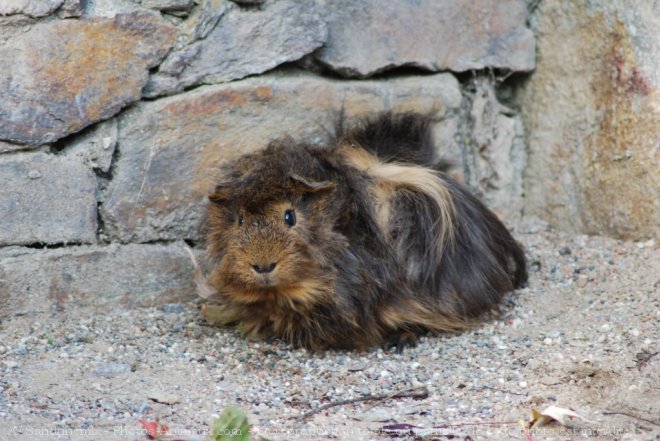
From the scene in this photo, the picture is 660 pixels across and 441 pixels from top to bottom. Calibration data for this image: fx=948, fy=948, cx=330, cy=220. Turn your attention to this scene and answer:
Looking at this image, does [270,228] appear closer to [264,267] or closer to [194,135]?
[264,267]

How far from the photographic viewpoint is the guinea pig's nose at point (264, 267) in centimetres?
314

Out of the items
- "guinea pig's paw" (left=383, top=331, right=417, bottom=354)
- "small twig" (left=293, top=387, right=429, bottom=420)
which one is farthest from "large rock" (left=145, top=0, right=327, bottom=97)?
"small twig" (left=293, top=387, right=429, bottom=420)

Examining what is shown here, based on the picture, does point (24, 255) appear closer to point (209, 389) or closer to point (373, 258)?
point (209, 389)

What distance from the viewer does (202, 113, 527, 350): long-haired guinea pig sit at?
3.23 metres

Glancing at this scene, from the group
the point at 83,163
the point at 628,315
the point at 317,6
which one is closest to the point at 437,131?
the point at 317,6

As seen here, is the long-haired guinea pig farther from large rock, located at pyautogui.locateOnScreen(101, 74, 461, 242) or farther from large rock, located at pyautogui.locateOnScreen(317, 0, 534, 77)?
large rock, located at pyautogui.locateOnScreen(317, 0, 534, 77)

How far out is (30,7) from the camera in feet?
10.5

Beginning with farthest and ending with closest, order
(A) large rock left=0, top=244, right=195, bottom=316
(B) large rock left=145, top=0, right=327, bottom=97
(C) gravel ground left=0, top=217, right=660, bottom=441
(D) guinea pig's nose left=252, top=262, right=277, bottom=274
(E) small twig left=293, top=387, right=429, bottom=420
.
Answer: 1. (B) large rock left=145, top=0, right=327, bottom=97
2. (A) large rock left=0, top=244, right=195, bottom=316
3. (D) guinea pig's nose left=252, top=262, right=277, bottom=274
4. (E) small twig left=293, top=387, right=429, bottom=420
5. (C) gravel ground left=0, top=217, right=660, bottom=441

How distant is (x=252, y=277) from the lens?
3168mm

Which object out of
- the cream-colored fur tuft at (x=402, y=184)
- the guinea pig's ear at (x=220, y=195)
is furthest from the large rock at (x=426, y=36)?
the guinea pig's ear at (x=220, y=195)

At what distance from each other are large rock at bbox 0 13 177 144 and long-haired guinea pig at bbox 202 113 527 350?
1.65 feet

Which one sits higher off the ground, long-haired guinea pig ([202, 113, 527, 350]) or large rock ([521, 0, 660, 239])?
large rock ([521, 0, 660, 239])

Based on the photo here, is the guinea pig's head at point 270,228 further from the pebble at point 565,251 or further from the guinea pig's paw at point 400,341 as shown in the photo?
the pebble at point 565,251

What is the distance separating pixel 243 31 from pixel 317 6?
1.08 ft
